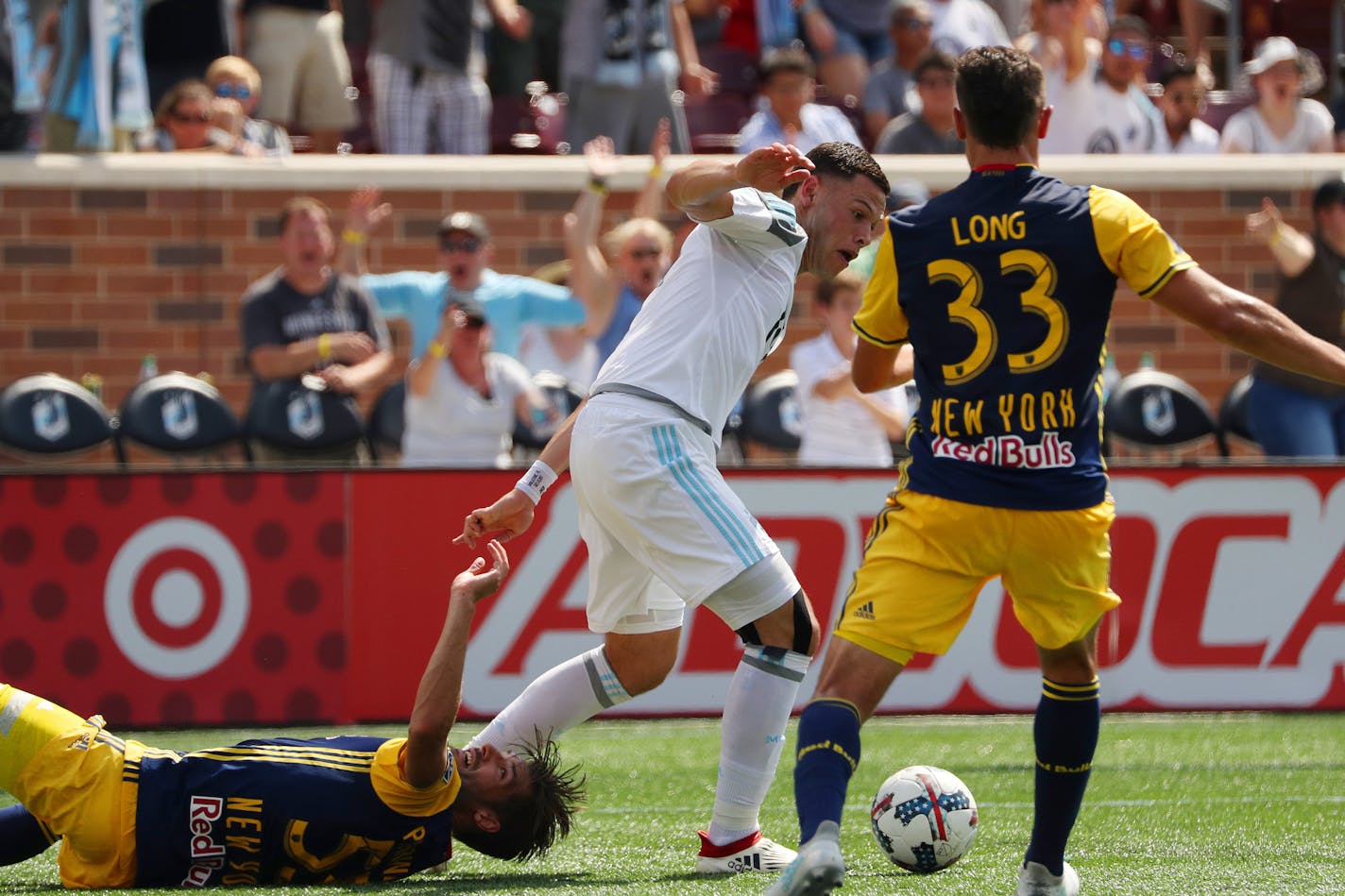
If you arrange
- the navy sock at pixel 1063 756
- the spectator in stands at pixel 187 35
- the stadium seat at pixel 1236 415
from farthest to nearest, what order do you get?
the spectator in stands at pixel 187 35, the stadium seat at pixel 1236 415, the navy sock at pixel 1063 756

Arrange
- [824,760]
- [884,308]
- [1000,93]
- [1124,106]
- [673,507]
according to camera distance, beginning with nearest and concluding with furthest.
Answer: [824,760], [1000,93], [884,308], [673,507], [1124,106]

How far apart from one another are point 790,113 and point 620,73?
1142mm

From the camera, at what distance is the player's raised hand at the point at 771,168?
4.63 m

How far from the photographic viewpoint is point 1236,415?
1076cm

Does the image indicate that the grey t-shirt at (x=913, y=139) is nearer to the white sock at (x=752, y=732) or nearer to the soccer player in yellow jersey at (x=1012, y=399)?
the white sock at (x=752, y=732)

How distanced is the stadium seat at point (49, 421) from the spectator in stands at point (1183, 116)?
7181mm

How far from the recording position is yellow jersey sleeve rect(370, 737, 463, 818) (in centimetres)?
483

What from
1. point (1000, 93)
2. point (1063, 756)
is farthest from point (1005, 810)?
point (1000, 93)

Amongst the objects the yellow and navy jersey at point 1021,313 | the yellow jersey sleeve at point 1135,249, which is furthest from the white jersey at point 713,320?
the yellow jersey sleeve at point 1135,249

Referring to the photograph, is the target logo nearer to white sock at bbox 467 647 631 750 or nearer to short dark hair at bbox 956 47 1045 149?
white sock at bbox 467 647 631 750

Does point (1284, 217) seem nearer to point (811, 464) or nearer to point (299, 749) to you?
point (811, 464)

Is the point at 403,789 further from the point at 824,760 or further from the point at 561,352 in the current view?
the point at 561,352

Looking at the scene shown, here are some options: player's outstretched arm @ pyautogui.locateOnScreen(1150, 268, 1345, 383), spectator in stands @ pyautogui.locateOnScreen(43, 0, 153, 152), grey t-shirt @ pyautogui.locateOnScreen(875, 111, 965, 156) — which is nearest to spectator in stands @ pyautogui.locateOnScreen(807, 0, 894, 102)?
grey t-shirt @ pyautogui.locateOnScreen(875, 111, 965, 156)

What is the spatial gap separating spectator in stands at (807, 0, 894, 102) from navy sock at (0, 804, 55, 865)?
30.0ft
